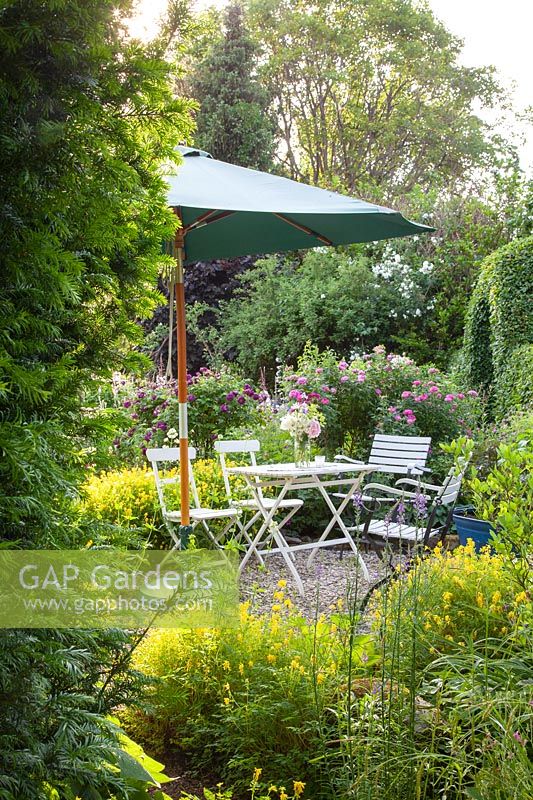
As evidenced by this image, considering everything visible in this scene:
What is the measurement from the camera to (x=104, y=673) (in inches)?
76.3

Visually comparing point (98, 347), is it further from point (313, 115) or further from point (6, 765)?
point (313, 115)

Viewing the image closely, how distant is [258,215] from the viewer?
5391 millimetres

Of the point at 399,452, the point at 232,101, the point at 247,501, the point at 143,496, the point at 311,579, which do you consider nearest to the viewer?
the point at 311,579

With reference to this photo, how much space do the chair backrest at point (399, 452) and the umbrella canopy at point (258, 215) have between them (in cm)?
227

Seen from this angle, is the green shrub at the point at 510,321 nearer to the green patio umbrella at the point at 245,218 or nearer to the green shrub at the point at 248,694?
the green patio umbrella at the point at 245,218

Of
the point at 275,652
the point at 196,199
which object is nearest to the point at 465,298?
the point at 196,199

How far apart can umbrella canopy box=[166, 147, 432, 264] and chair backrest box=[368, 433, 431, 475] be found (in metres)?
2.27

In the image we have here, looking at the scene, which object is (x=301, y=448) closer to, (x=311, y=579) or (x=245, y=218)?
(x=311, y=579)

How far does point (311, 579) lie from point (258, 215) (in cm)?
264

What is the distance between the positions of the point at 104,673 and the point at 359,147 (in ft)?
65.6

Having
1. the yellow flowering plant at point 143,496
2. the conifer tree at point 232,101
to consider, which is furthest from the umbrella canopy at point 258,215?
the conifer tree at point 232,101

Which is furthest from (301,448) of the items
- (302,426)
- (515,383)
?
(515,383)

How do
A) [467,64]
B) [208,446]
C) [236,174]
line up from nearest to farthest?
1. [236,174]
2. [208,446]
3. [467,64]

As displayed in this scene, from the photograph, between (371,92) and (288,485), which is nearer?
(288,485)
